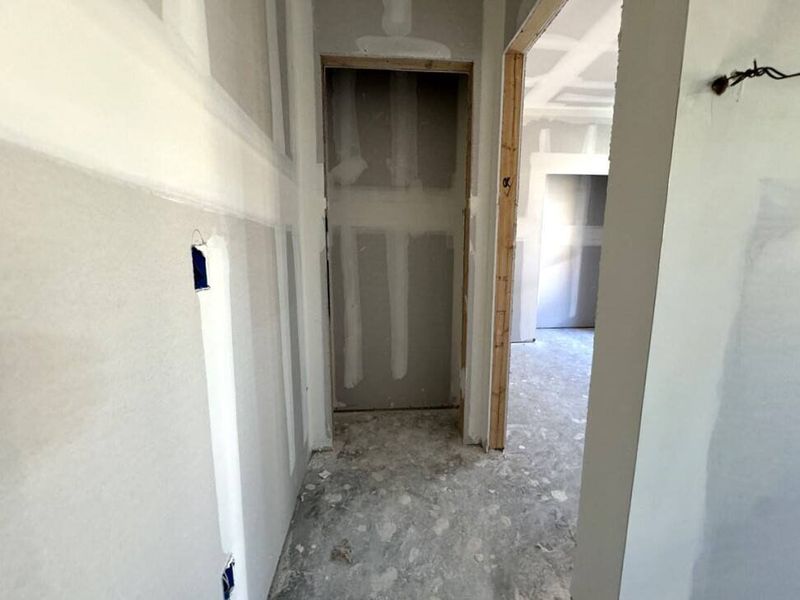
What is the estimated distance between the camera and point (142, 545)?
65 cm

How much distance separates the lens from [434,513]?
6.11ft

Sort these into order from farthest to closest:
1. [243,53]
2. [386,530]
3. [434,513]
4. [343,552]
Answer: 1. [434,513]
2. [386,530]
3. [343,552]
4. [243,53]

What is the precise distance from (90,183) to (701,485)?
144 centimetres

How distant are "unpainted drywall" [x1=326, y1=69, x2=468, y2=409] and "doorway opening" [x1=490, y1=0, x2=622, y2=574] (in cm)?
56

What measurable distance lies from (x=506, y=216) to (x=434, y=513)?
1618 mm

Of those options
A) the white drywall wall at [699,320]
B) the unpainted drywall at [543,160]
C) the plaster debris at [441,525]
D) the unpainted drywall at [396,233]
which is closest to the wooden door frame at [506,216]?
the unpainted drywall at [396,233]

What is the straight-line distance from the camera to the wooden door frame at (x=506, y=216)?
203cm

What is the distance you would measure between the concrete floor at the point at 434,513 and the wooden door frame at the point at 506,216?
1.10 ft

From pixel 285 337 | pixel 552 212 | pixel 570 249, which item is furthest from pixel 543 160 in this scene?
pixel 285 337

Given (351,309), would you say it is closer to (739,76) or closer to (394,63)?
(394,63)

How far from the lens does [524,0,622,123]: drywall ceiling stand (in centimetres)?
231

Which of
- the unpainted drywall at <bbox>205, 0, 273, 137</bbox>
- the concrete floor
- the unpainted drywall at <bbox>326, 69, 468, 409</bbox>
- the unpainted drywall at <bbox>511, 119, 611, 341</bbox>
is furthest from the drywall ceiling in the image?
the concrete floor

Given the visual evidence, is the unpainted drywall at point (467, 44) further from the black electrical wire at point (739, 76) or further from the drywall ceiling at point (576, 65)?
the black electrical wire at point (739, 76)

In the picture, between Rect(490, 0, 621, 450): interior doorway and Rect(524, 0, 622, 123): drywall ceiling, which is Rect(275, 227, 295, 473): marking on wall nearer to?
Rect(490, 0, 621, 450): interior doorway
